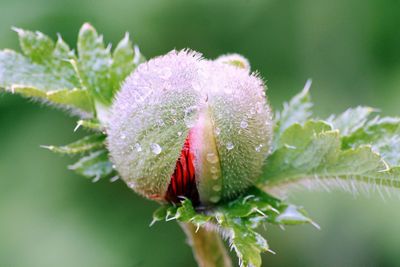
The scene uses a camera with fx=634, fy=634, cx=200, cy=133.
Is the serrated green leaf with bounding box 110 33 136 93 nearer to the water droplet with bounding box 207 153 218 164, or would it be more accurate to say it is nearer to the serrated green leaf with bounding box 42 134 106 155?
the serrated green leaf with bounding box 42 134 106 155

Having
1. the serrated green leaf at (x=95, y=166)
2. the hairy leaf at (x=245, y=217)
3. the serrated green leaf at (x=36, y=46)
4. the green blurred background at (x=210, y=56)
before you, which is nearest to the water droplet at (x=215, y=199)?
the hairy leaf at (x=245, y=217)

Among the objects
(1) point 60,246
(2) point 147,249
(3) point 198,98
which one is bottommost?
(2) point 147,249

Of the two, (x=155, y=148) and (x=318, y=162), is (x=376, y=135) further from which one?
(x=155, y=148)

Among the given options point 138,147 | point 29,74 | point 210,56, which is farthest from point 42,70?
point 210,56

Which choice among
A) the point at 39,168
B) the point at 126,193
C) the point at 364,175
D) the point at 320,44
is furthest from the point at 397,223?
the point at 39,168

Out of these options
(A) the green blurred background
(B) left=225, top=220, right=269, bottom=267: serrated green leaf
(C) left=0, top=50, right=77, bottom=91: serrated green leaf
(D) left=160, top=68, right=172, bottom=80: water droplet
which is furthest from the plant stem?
(A) the green blurred background

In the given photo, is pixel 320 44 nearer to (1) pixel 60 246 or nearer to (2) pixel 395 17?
(2) pixel 395 17

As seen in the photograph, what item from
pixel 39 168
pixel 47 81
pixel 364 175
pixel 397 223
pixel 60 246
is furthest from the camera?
pixel 39 168
